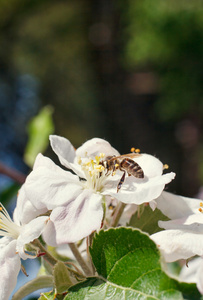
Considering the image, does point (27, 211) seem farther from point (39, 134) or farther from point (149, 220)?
point (39, 134)

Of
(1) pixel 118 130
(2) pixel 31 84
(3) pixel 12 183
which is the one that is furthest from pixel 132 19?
(3) pixel 12 183

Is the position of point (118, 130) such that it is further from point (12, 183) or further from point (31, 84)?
point (12, 183)

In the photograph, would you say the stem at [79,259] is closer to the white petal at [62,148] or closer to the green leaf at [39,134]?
the white petal at [62,148]

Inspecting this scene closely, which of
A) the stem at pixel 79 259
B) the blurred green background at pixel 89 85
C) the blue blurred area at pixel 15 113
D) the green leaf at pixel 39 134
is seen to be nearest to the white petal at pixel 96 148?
the stem at pixel 79 259

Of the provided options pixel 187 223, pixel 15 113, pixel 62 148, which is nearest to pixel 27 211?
pixel 62 148

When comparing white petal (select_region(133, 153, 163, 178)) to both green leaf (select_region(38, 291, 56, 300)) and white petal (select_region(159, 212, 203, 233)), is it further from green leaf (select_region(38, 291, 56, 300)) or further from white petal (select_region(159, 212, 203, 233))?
green leaf (select_region(38, 291, 56, 300))

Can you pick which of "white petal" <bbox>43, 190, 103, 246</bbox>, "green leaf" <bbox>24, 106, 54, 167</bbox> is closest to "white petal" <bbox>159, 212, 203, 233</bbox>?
"white petal" <bbox>43, 190, 103, 246</bbox>
